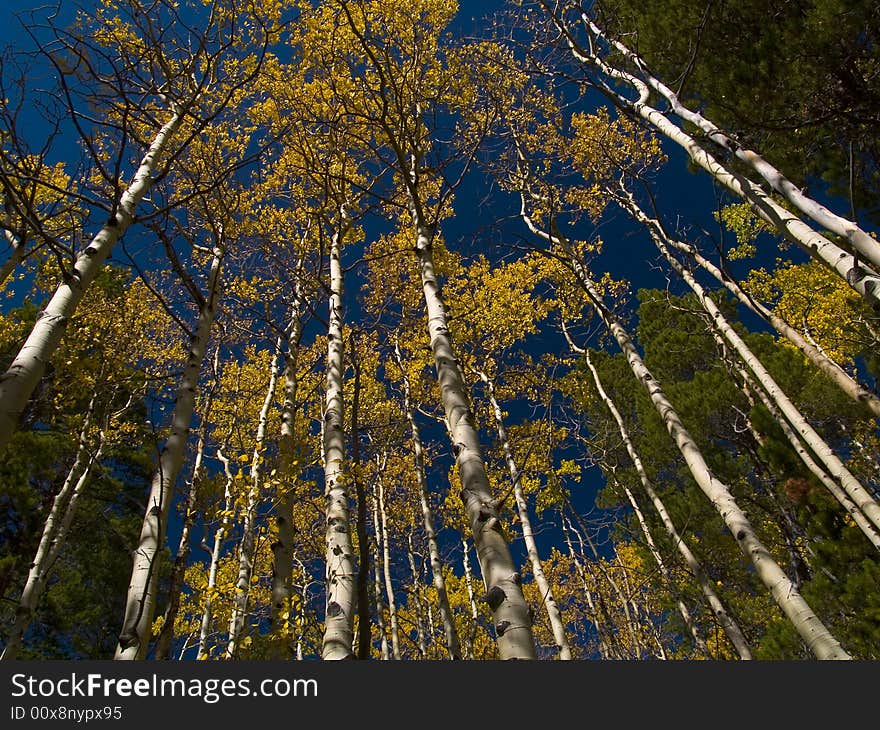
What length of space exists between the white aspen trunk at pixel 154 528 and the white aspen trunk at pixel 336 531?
1022 millimetres

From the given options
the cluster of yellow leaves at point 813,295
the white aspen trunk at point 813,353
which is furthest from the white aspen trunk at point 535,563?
the cluster of yellow leaves at point 813,295

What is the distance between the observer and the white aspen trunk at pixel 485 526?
77.4 inches

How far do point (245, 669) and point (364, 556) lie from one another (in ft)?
2.03

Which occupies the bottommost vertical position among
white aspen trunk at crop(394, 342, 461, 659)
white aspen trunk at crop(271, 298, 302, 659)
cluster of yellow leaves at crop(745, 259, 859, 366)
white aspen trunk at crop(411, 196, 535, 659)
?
white aspen trunk at crop(411, 196, 535, 659)

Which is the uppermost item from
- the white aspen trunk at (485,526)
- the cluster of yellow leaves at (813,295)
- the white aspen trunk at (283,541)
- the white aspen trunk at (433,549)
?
the cluster of yellow leaves at (813,295)

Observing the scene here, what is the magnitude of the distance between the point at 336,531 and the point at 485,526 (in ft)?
5.03

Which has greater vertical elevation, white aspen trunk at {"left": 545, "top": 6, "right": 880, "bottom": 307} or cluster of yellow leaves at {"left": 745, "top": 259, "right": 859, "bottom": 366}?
cluster of yellow leaves at {"left": 745, "top": 259, "right": 859, "bottom": 366}

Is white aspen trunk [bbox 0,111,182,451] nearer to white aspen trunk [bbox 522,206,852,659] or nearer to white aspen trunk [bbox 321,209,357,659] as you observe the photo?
white aspen trunk [bbox 321,209,357,659]

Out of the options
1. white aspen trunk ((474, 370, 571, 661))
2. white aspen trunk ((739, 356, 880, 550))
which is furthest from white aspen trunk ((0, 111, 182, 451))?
white aspen trunk ((739, 356, 880, 550))

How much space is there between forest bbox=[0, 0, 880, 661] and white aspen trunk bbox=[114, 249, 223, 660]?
0.10 ft

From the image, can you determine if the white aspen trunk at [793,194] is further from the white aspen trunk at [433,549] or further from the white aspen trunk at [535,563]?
the white aspen trunk at [433,549]

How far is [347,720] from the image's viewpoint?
157cm

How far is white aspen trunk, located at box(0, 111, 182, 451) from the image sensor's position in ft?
7.83

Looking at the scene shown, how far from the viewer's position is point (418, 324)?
7797 mm
